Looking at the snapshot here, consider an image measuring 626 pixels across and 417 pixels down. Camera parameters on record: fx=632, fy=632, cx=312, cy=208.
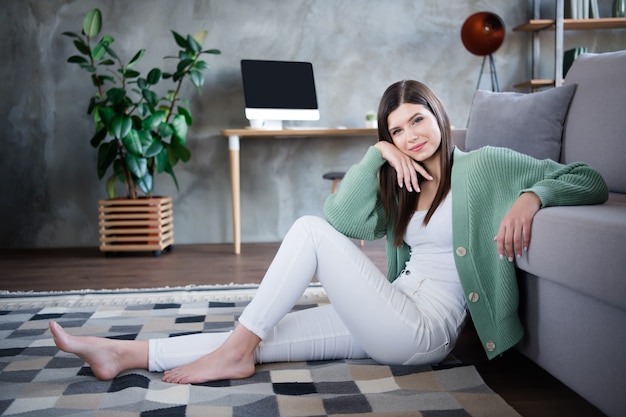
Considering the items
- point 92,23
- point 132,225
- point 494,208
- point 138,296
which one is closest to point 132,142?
point 132,225

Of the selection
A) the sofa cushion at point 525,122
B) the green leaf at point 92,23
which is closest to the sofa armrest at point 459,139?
the sofa cushion at point 525,122

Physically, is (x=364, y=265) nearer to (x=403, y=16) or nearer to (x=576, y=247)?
(x=576, y=247)

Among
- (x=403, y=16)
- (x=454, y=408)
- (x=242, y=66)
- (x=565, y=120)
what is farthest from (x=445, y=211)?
(x=403, y=16)

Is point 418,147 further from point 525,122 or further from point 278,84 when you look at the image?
point 278,84

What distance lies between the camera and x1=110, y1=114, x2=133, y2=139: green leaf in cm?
358

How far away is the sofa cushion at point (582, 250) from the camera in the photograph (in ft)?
3.74

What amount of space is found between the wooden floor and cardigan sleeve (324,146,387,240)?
1.62ft

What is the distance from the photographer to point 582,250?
125 centimetres

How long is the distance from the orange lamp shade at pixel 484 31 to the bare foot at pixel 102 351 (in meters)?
3.07

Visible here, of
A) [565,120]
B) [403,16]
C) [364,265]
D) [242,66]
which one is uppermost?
[403,16]

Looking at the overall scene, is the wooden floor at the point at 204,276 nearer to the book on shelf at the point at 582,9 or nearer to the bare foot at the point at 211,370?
the bare foot at the point at 211,370

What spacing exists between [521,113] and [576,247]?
1.23 meters

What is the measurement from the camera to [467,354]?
1824mm

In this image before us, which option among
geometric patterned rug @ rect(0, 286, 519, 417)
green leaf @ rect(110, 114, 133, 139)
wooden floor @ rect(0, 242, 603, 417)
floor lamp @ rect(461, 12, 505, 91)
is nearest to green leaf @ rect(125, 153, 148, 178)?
green leaf @ rect(110, 114, 133, 139)
